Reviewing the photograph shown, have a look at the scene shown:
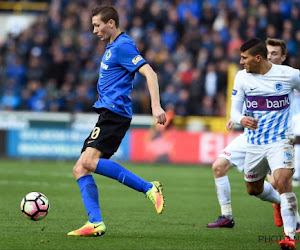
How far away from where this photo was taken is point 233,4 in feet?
73.5

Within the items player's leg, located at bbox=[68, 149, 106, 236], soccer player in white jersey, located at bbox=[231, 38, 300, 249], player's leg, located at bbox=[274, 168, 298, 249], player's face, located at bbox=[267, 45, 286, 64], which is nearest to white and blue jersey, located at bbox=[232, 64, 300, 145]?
soccer player in white jersey, located at bbox=[231, 38, 300, 249]

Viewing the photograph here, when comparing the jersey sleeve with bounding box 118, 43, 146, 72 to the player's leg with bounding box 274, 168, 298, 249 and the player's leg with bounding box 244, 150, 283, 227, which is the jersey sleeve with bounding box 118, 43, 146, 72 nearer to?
the player's leg with bounding box 244, 150, 283, 227

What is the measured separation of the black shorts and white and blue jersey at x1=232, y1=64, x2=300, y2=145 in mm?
1296

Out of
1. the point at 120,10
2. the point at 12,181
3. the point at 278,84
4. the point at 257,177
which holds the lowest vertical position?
the point at 12,181

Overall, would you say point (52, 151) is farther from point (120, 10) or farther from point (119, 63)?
point (119, 63)

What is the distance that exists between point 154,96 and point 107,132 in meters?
0.69

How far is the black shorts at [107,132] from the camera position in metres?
7.04

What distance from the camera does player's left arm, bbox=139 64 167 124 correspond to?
6.50 m

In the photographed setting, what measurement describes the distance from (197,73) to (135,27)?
9.67 feet

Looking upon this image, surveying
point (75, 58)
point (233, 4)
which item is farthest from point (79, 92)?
point (233, 4)

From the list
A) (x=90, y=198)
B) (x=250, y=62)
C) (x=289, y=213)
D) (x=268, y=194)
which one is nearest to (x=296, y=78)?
(x=250, y=62)

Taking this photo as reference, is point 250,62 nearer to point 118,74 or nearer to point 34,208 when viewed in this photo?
point 118,74

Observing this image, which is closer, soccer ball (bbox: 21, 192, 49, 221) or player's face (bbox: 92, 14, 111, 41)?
player's face (bbox: 92, 14, 111, 41)

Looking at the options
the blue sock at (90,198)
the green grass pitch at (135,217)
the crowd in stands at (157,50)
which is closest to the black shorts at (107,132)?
the blue sock at (90,198)
